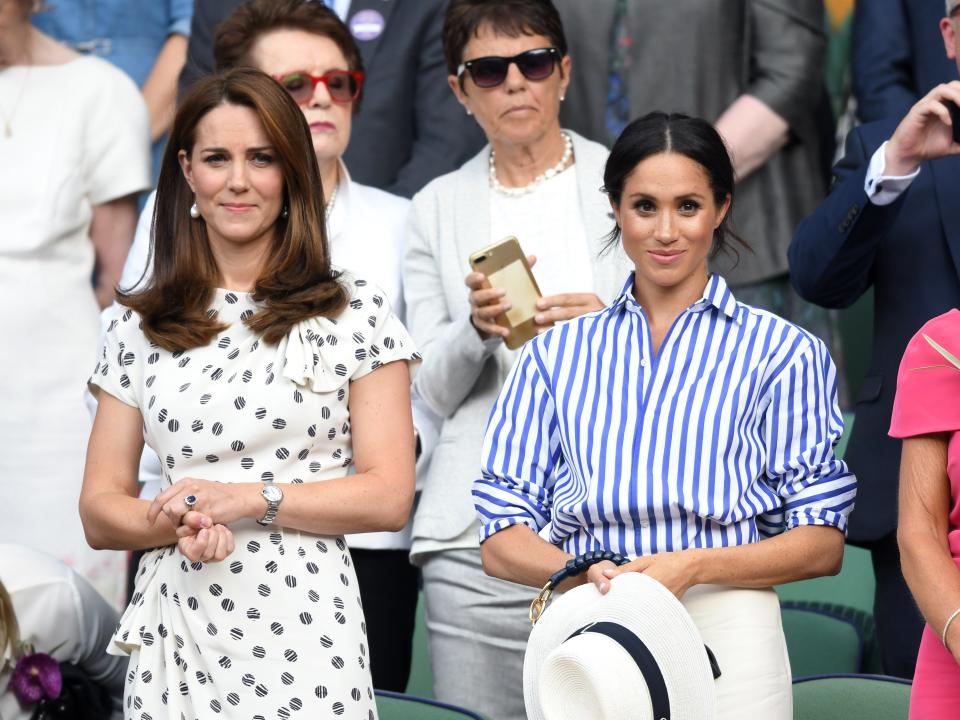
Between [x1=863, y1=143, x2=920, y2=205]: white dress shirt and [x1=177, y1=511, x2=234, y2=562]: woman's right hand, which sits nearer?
[x1=177, y1=511, x2=234, y2=562]: woman's right hand

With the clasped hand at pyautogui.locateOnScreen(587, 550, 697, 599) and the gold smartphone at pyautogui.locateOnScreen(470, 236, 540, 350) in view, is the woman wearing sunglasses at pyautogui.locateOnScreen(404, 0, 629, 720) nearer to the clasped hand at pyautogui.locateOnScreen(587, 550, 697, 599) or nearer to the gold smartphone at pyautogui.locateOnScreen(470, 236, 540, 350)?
the gold smartphone at pyautogui.locateOnScreen(470, 236, 540, 350)

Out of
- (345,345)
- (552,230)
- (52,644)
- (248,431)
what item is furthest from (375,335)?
(52,644)

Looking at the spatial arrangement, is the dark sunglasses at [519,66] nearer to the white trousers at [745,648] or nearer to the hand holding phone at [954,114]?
the hand holding phone at [954,114]

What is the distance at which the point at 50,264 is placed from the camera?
4520 millimetres

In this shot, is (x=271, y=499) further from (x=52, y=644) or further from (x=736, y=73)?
(x=736, y=73)

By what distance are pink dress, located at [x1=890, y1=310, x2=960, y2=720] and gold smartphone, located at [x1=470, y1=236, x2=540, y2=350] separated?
0.95m

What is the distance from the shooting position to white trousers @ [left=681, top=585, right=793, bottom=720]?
8.60ft

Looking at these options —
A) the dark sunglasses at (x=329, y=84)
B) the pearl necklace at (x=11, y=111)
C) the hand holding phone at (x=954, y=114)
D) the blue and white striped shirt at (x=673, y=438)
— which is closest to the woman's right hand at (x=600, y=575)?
the blue and white striped shirt at (x=673, y=438)

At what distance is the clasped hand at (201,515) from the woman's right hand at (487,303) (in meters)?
0.91

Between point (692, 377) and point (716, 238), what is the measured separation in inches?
15.3

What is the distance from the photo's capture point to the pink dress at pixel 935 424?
254 cm

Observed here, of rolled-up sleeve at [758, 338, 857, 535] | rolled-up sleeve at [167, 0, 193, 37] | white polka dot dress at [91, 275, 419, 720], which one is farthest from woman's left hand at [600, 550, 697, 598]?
rolled-up sleeve at [167, 0, 193, 37]

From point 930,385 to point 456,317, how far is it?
4.62 ft

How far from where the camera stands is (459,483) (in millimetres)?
3607
